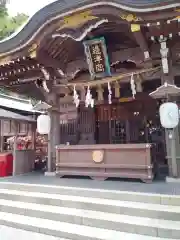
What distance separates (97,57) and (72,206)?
415 centimetres

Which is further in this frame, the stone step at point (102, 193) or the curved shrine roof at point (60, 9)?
the curved shrine roof at point (60, 9)

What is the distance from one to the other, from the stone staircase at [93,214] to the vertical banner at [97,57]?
3.53 meters

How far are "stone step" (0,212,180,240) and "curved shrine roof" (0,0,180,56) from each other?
429 cm

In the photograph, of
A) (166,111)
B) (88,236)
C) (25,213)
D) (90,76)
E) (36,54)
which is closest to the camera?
(88,236)

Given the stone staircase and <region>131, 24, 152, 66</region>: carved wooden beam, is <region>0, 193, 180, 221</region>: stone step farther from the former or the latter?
<region>131, 24, 152, 66</region>: carved wooden beam

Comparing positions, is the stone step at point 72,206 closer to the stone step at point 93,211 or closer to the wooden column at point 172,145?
the stone step at point 93,211

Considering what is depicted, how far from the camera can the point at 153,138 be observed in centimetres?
872

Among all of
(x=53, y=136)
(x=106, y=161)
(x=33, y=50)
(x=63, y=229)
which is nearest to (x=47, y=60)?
(x=33, y=50)

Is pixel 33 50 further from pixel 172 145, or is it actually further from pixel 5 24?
pixel 5 24

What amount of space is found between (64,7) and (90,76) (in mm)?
2469

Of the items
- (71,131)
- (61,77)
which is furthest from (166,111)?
(71,131)

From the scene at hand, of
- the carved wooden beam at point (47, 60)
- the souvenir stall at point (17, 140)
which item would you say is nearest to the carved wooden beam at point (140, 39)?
the carved wooden beam at point (47, 60)

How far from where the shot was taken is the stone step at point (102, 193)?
13.9ft

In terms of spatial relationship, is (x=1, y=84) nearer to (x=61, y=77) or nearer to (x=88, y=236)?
(x=61, y=77)
